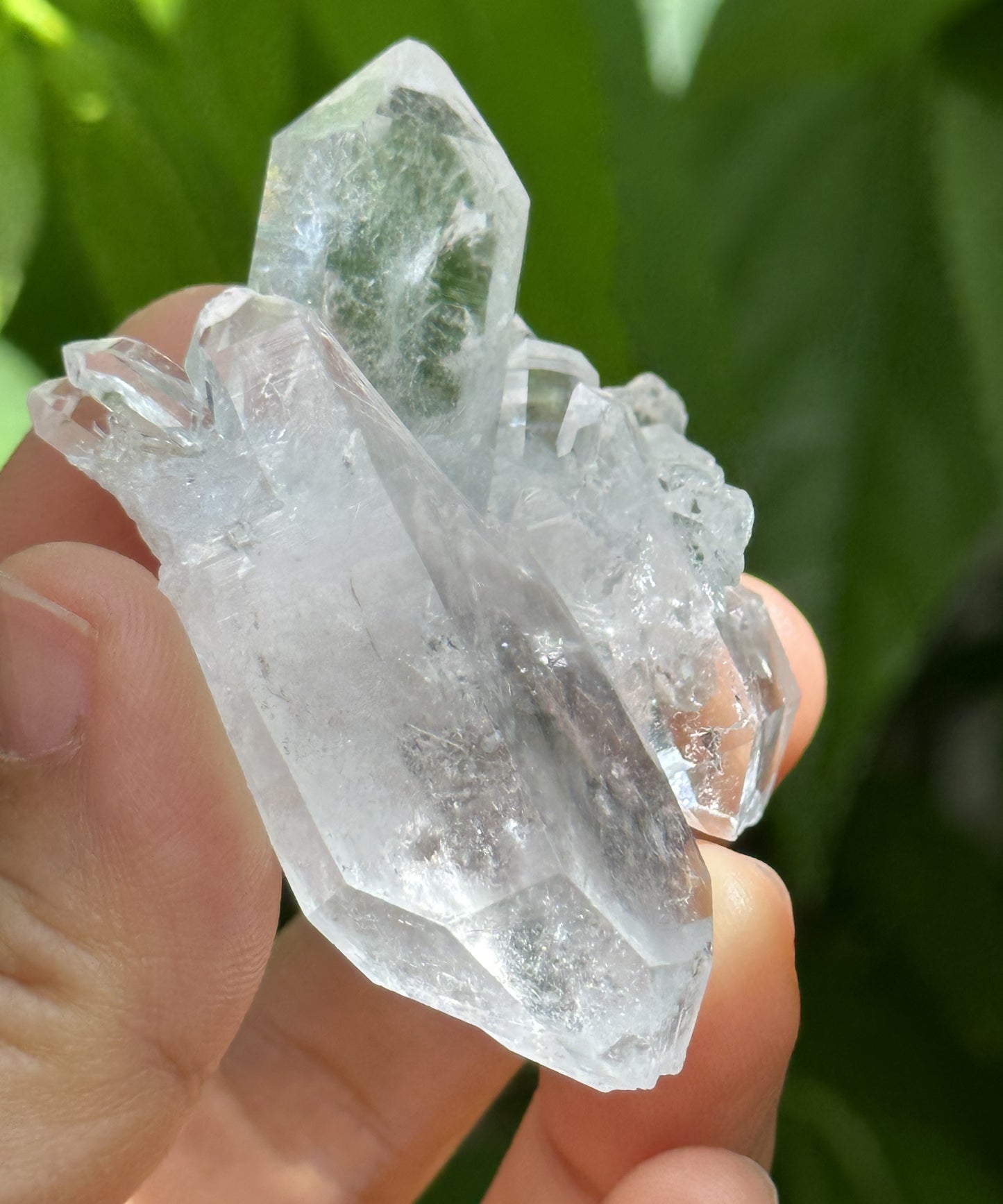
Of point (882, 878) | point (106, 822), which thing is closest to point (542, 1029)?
point (106, 822)

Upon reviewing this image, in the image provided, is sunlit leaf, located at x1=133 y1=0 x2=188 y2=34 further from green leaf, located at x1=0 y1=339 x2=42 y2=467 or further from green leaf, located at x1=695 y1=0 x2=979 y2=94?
green leaf, located at x1=695 y1=0 x2=979 y2=94

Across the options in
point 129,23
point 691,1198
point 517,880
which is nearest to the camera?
point 517,880

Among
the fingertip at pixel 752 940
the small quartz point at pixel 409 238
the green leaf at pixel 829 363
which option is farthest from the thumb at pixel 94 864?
the green leaf at pixel 829 363

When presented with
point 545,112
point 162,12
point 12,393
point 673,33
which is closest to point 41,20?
point 162,12

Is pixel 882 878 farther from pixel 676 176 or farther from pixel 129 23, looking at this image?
pixel 129 23

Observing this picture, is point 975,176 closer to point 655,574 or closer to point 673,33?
point 673,33
